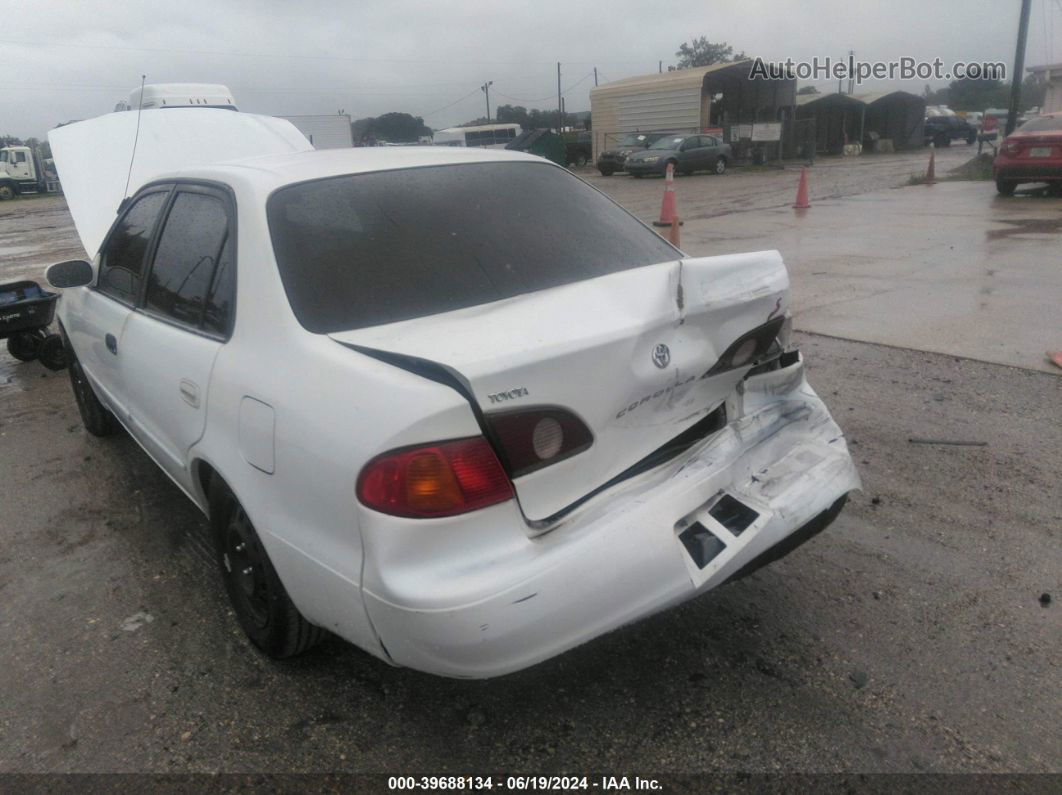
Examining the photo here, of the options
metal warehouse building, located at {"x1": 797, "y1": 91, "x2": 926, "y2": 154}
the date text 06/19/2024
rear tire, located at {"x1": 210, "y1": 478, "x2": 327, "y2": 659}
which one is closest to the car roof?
rear tire, located at {"x1": 210, "y1": 478, "x2": 327, "y2": 659}

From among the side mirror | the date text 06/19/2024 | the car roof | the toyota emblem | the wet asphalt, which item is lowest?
the date text 06/19/2024

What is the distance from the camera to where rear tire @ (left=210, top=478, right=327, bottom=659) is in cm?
259

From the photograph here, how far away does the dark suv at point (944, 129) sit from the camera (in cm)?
4497

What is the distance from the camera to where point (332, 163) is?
9.88 ft

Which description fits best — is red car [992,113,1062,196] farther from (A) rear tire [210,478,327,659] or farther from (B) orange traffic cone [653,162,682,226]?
(A) rear tire [210,478,327,659]

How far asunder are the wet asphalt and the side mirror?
1110mm

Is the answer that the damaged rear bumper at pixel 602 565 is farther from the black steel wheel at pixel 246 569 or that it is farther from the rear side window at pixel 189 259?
the rear side window at pixel 189 259

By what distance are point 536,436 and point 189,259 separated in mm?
1710

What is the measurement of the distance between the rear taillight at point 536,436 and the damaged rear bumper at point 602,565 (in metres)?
0.15

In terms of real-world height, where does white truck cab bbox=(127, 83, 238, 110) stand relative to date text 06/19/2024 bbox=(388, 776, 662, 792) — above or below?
above

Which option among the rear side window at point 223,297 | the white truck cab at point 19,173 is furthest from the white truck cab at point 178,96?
the white truck cab at point 19,173

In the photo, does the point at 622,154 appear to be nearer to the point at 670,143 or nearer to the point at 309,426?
the point at 670,143

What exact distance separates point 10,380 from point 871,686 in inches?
257

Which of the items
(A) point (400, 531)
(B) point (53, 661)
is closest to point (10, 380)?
(B) point (53, 661)
